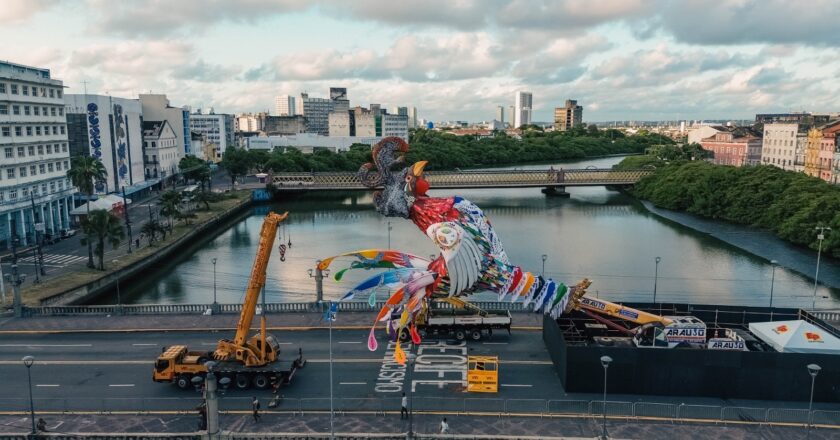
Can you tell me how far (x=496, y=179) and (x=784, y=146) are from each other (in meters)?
71.7

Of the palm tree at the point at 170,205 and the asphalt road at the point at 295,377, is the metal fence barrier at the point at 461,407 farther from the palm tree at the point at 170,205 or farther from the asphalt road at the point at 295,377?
the palm tree at the point at 170,205

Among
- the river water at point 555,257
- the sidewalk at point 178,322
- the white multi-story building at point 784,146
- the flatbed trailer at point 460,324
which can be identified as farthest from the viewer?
the white multi-story building at point 784,146

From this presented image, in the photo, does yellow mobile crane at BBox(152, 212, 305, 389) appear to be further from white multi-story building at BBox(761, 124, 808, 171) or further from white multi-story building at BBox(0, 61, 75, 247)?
white multi-story building at BBox(761, 124, 808, 171)

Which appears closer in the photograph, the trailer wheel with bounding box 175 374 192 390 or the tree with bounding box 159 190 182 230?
the trailer wheel with bounding box 175 374 192 390

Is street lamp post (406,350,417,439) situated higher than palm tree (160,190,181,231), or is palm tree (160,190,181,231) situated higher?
palm tree (160,190,181,231)

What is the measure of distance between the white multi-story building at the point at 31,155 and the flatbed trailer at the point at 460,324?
51.9 meters

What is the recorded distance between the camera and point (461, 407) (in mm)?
31484

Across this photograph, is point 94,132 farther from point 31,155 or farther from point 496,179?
point 496,179

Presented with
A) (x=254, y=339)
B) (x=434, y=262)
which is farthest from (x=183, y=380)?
(x=434, y=262)

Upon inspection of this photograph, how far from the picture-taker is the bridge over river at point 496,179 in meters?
121

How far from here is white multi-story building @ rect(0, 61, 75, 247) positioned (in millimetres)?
69750

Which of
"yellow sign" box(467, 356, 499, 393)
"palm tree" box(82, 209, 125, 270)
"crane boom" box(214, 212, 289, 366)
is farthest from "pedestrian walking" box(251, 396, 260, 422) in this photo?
"palm tree" box(82, 209, 125, 270)

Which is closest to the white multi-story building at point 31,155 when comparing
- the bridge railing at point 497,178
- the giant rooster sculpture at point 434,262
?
the bridge railing at point 497,178

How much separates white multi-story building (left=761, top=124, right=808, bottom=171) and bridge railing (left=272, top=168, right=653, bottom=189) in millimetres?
39346
